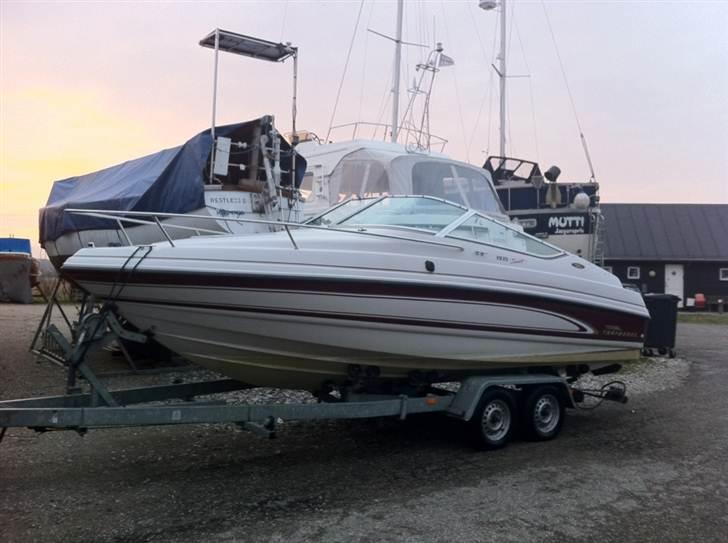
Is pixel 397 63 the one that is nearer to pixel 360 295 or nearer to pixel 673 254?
pixel 360 295

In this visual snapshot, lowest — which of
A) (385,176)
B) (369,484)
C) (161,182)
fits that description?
(369,484)

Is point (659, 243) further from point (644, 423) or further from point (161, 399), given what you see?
point (161, 399)

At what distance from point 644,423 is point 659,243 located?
25.2 metres

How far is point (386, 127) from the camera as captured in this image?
13.7 meters

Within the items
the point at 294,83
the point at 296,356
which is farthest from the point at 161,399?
the point at 294,83

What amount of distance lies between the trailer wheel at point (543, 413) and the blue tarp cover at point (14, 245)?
21.0 meters

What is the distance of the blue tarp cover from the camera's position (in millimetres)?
22656

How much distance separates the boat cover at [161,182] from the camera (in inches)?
328

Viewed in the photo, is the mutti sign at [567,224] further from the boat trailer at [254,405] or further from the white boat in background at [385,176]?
the boat trailer at [254,405]

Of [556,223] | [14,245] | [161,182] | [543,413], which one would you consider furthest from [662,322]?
[14,245]

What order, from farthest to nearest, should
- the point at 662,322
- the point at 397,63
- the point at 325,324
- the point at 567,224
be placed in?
the point at 397,63 → the point at 567,224 → the point at 662,322 → the point at 325,324

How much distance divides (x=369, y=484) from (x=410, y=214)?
220cm

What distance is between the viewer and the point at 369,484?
496cm

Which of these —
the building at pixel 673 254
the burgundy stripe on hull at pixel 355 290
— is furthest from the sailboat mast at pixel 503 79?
the burgundy stripe on hull at pixel 355 290
